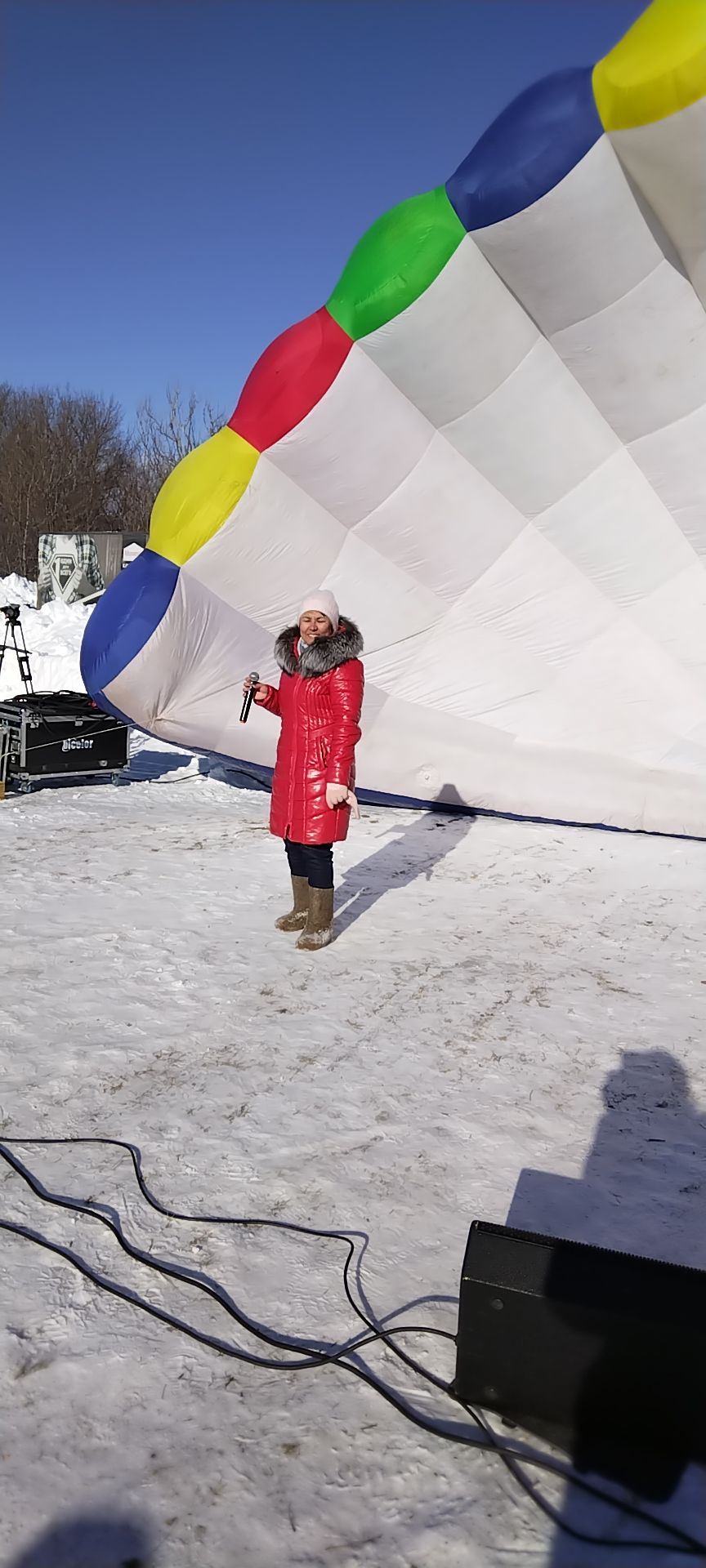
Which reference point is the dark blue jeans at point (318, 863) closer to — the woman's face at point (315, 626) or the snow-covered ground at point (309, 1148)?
the snow-covered ground at point (309, 1148)

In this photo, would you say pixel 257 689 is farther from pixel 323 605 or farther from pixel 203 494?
pixel 203 494

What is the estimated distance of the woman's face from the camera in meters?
4.16

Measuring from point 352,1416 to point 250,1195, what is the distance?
740 millimetres

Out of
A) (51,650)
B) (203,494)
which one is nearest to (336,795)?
(203,494)

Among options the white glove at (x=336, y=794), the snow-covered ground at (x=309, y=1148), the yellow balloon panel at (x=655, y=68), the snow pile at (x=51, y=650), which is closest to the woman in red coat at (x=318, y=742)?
the white glove at (x=336, y=794)

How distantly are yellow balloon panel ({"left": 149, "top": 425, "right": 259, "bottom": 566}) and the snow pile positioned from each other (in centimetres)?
391

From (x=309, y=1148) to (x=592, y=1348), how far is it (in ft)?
3.92

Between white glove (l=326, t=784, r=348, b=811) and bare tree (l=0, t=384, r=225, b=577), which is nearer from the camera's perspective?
white glove (l=326, t=784, r=348, b=811)

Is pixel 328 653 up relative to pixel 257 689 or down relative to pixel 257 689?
up

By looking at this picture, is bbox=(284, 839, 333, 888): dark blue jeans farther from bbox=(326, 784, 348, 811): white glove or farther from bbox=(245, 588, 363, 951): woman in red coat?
bbox=(326, 784, 348, 811): white glove

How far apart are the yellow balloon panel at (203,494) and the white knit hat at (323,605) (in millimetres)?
1716

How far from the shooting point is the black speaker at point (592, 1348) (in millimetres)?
1655

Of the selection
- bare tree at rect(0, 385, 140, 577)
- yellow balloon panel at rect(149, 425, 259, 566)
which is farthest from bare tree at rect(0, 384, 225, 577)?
yellow balloon panel at rect(149, 425, 259, 566)

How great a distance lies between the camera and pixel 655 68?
4.08 metres
